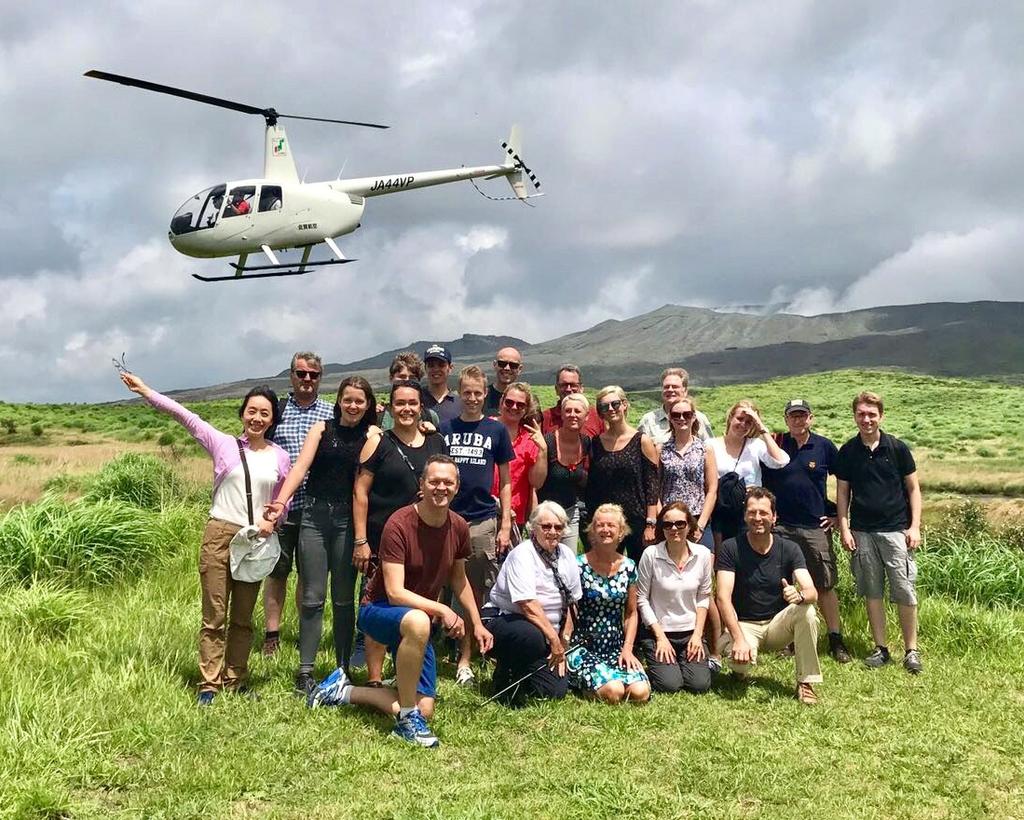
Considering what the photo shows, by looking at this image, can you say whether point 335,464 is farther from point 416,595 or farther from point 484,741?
point 484,741

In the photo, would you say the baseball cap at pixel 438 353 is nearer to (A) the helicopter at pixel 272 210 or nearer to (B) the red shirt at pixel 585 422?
(B) the red shirt at pixel 585 422

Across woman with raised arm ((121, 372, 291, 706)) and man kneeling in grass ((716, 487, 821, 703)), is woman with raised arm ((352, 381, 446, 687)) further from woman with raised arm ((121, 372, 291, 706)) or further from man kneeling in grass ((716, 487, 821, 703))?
man kneeling in grass ((716, 487, 821, 703))

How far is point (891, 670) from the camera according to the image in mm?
6277

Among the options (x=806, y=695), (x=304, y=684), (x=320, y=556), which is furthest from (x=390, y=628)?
(x=806, y=695)

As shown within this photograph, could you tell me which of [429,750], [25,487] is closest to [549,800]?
[429,750]

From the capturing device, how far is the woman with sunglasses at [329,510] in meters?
5.22

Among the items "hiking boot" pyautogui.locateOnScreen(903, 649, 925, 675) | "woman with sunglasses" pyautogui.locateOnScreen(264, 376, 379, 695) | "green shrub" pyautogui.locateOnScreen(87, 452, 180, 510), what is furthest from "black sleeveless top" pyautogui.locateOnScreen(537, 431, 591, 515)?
"green shrub" pyautogui.locateOnScreen(87, 452, 180, 510)

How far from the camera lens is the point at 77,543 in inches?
340

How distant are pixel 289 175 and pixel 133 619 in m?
15.6

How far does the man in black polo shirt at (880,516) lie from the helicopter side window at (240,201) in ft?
50.1

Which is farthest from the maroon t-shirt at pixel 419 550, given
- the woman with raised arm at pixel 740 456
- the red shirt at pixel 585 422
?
the woman with raised arm at pixel 740 456

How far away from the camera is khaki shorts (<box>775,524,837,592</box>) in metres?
6.43

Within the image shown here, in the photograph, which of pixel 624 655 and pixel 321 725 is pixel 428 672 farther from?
pixel 624 655

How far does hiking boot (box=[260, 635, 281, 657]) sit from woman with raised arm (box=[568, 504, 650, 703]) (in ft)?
7.23
